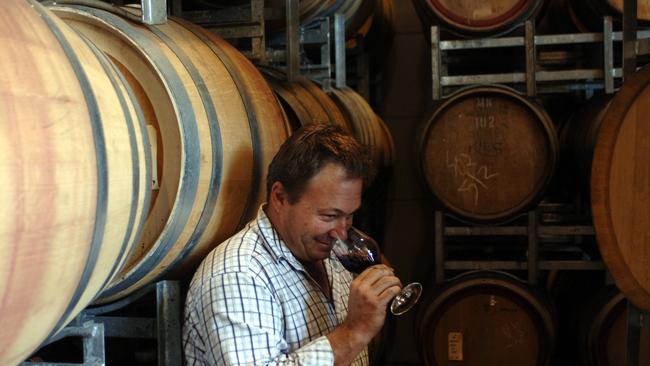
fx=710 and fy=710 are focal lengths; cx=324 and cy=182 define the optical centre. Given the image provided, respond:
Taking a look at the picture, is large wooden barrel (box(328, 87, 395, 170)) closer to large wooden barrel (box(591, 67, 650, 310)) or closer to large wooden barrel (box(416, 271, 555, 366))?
large wooden barrel (box(416, 271, 555, 366))

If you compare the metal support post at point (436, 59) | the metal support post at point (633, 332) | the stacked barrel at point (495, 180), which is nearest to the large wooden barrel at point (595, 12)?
the stacked barrel at point (495, 180)

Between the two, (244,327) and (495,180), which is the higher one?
(495,180)

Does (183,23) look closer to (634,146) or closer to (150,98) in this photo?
(150,98)

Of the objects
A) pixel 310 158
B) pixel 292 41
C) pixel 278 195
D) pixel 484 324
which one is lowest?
pixel 484 324

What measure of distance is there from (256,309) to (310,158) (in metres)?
0.44

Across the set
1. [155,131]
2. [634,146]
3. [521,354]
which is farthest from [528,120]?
[155,131]

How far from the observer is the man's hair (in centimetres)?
192

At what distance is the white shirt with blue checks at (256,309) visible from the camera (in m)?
1.68

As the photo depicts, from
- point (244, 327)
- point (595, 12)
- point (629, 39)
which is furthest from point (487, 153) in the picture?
point (244, 327)

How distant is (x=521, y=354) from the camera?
3510 millimetres

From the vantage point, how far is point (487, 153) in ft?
12.1

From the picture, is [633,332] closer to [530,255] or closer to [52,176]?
[530,255]

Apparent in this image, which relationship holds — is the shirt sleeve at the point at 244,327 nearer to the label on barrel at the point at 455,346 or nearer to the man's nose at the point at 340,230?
the man's nose at the point at 340,230

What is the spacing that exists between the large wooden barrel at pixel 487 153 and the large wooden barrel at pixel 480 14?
360mm
